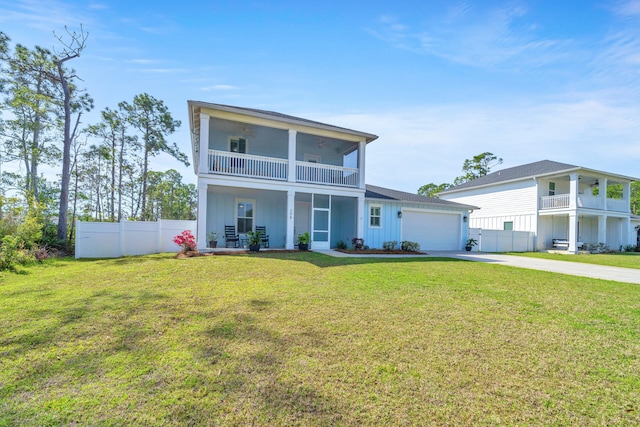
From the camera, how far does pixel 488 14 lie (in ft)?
27.2

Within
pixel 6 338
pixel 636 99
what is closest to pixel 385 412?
pixel 6 338

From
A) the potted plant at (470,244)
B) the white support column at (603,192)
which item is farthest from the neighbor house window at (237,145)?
the white support column at (603,192)

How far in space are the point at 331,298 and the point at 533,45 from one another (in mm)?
11171

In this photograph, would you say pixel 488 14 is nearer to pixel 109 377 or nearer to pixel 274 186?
pixel 274 186

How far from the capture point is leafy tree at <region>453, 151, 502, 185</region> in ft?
115

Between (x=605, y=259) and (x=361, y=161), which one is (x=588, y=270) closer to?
(x=605, y=259)

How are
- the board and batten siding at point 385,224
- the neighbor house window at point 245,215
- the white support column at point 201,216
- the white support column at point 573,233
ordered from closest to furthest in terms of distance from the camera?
1. the white support column at point 201,216
2. the neighbor house window at point 245,215
3. the board and batten siding at point 385,224
4. the white support column at point 573,233

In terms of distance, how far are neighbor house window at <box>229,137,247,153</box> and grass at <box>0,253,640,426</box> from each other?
30.3 ft

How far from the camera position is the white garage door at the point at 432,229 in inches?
612

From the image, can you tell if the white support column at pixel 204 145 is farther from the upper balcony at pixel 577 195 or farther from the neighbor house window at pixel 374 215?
the upper balcony at pixel 577 195

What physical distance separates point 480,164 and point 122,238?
1554 inches

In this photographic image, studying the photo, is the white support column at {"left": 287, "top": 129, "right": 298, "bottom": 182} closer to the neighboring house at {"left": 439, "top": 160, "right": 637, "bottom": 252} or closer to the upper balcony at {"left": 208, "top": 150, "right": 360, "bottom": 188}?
the upper balcony at {"left": 208, "top": 150, "right": 360, "bottom": 188}

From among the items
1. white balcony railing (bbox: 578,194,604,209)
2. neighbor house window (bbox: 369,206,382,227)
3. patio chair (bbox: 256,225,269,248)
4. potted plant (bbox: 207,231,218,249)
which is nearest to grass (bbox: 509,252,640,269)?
white balcony railing (bbox: 578,194,604,209)

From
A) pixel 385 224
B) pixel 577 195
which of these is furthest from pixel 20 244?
pixel 577 195
